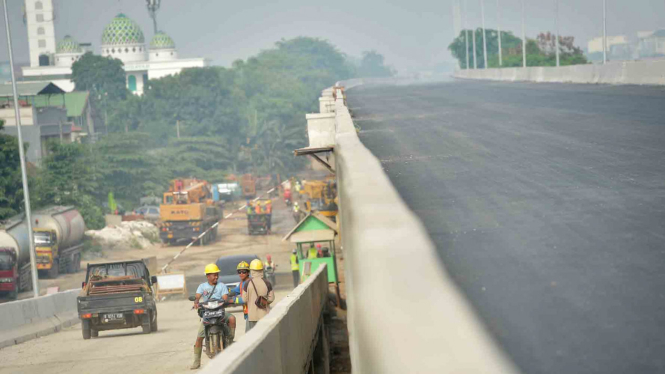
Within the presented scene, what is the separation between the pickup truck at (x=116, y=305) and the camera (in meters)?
22.2

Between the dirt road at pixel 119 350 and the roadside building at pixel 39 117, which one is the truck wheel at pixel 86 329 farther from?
the roadside building at pixel 39 117

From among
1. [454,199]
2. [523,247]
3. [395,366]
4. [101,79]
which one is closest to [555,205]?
[454,199]

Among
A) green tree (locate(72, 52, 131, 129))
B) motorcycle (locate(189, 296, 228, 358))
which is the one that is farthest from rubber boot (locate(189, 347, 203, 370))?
green tree (locate(72, 52, 131, 129))

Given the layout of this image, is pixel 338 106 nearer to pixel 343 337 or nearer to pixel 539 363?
pixel 343 337

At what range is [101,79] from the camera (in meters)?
171

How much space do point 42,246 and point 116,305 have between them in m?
26.4

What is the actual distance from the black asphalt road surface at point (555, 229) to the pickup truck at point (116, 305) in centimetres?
717

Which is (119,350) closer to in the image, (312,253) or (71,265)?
(312,253)

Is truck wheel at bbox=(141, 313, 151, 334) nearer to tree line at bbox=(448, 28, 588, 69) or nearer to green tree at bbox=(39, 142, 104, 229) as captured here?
green tree at bbox=(39, 142, 104, 229)

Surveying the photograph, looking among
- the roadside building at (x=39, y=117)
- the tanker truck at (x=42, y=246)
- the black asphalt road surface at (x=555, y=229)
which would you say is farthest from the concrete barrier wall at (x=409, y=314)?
the roadside building at (x=39, y=117)

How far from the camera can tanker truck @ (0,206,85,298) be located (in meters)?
39.8

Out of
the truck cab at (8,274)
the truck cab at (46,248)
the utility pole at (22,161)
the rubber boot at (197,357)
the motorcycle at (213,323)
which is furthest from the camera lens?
the truck cab at (46,248)

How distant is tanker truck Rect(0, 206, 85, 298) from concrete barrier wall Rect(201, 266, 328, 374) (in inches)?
1081

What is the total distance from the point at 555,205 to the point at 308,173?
10778 cm
